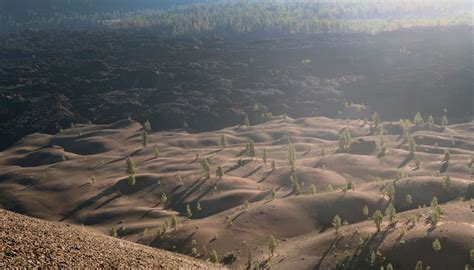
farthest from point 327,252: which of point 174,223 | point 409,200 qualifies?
point 174,223

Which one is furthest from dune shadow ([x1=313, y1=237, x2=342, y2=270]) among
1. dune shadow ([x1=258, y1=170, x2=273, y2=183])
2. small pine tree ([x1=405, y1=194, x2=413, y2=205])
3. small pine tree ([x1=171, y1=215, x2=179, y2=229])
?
dune shadow ([x1=258, y1=170, x2=273, y2=183])

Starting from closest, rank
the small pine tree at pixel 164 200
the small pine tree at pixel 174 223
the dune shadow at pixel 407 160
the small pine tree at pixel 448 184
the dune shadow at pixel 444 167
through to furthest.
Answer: the small pine tree at pixel 174 223 → the small pine tree at pixel 448 184 → the small pine tree at pixel 164 200 → the dune shadow at pixel 444 167 → the dune shadow at pixel 407 160

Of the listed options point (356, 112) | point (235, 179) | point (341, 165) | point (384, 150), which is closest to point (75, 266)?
point (235, 179)

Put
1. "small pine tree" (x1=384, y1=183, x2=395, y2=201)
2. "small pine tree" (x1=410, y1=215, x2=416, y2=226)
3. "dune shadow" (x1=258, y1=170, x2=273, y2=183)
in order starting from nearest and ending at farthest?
"small pine tree" (x1=410, y1=215, x2=416, y2=226) → "small pine tree" (x1=384, y1=183, x2=395, y2=201) → "dune shadow" (x1=258, y1=170, x2=273, y2=183)

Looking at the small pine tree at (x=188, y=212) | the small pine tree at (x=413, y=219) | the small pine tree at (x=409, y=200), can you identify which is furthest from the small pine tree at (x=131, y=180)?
the small pine tree at (x=413, y=219)

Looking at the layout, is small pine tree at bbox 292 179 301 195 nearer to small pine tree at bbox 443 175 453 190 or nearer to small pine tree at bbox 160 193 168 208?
small pine tree at bbox 160 193 168 208

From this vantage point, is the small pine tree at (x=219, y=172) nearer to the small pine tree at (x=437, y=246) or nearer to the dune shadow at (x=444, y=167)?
the dune shadow at (x=444, y=167)

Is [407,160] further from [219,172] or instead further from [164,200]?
[164,200]

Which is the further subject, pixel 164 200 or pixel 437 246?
pixel 164 200
